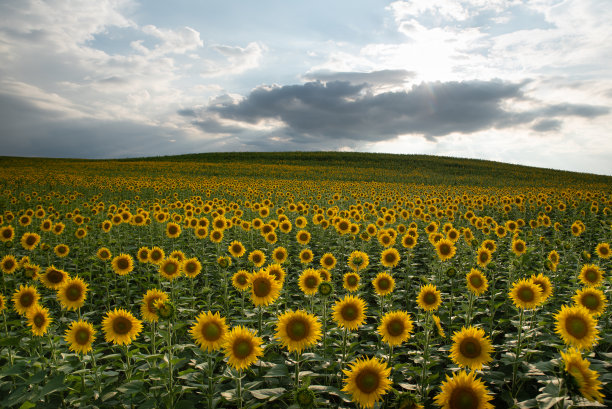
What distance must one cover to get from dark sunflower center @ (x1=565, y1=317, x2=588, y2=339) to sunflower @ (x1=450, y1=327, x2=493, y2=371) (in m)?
0.86

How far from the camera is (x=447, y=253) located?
6781 millimetres

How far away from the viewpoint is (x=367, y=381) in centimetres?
284

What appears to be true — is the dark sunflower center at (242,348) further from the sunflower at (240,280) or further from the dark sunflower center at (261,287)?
the sunflower at (240,280)

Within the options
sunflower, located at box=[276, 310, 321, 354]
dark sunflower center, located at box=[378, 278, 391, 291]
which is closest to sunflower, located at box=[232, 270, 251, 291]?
sunflower, located at box=[276, 310, 321, 354]

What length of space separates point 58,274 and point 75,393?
7.19ft

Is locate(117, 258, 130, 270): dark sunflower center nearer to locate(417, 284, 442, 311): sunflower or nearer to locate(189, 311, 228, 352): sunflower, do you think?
locate(189, 311, 228, 352): sunflower

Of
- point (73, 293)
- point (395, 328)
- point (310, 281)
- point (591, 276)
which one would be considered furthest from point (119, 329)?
point (591, 276)

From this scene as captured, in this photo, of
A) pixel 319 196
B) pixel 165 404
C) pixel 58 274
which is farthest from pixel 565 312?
pixel 319 196

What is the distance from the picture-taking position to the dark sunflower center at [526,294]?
4.28m

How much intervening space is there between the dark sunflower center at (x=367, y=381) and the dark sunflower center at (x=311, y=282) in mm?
2029

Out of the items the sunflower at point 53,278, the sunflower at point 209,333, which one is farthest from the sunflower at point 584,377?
the sunflower at point 53,278

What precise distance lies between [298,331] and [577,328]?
8.98 feet

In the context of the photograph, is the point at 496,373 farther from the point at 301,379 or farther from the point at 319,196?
the point at 319,196

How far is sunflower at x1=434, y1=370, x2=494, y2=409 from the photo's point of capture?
8.07 feet
